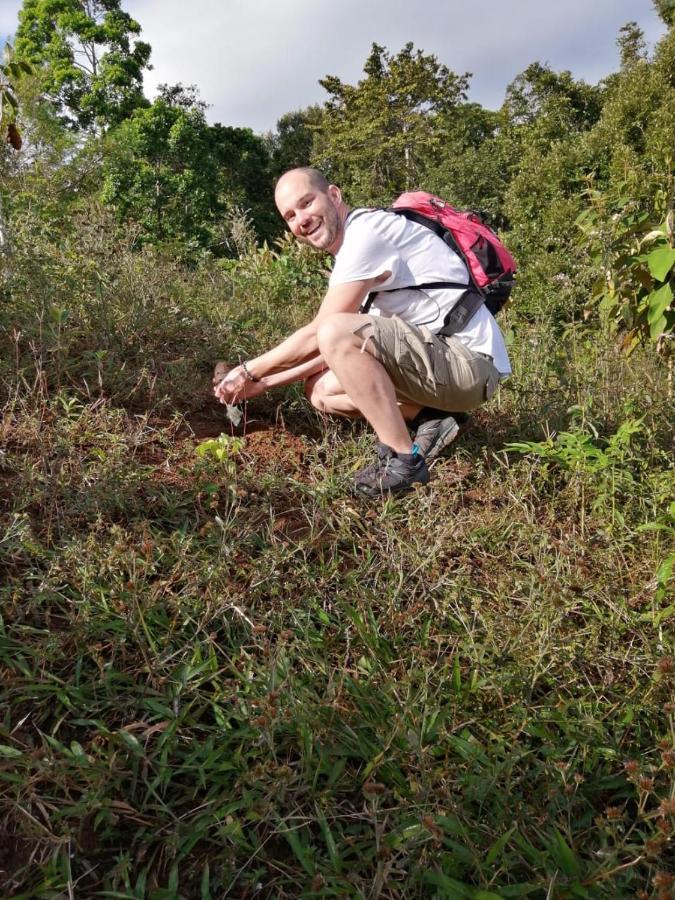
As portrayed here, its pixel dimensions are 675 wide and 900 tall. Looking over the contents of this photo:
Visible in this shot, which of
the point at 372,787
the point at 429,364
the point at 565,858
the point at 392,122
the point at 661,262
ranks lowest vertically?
the point at 565,858

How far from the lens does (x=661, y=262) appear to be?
3.29m

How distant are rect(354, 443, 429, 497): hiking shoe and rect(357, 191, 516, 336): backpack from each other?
558 millimetres

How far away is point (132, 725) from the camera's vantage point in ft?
4.88

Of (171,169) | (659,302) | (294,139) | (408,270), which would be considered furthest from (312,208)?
(294,139)

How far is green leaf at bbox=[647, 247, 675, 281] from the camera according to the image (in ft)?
10.7

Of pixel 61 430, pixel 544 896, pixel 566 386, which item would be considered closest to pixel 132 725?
pixel 544 896

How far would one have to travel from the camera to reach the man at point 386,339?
97.3 inches

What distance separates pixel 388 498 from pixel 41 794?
1.37m

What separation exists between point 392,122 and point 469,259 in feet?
75.3

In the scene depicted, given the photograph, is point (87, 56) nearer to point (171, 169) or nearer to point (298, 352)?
point (171, 169)

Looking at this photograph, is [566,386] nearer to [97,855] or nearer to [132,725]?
[132,725]

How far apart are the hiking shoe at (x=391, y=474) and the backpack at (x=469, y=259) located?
558 mm

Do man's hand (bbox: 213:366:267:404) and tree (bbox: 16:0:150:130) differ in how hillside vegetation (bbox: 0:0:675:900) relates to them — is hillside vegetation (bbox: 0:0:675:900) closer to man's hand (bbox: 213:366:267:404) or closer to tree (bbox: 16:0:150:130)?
man's hand (bbox: 213:366:267:404)

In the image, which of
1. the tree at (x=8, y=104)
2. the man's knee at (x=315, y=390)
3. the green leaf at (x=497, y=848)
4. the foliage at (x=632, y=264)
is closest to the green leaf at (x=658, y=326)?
the foliage at (x=632, y=264)
